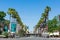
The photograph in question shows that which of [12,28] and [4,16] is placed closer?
[12,28]

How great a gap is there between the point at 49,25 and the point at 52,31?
9.32 feet

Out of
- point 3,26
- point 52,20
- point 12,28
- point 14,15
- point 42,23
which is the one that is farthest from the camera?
point 3,26

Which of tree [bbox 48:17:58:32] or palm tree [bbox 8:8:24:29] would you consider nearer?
palm tree [bbox 8:8:24:29]

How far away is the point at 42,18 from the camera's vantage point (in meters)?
81.9

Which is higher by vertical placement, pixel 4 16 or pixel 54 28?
pixel 4 16

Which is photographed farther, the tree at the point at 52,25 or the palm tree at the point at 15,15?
the tree at the point at 52,25

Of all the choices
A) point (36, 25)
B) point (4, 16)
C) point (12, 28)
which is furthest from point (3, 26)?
point (12, 28)

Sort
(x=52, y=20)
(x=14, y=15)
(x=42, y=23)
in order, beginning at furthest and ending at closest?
(x=52, y=20), (x=42, y=23), (x=14, y=15)

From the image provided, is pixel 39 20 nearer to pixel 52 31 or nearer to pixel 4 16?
pixel 52 31

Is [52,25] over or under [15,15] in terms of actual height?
under

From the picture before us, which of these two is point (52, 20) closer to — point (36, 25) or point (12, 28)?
point (36, 25)

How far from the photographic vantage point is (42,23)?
278ft

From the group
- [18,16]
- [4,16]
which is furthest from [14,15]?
[4,16]

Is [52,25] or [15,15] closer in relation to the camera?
[15,15]
